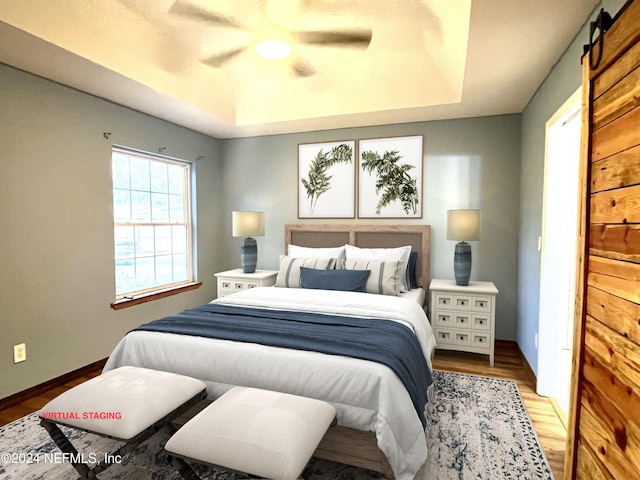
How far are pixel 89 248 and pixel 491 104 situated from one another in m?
A: 3.88

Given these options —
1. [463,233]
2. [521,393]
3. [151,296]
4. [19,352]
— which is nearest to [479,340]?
[521,393]

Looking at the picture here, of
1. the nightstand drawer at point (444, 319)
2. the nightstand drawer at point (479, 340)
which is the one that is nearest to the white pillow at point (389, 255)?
the nightstand drawer at point (444, 319)

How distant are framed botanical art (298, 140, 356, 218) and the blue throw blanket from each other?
1886 millimetres

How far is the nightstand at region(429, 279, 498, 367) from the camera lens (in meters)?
3.32

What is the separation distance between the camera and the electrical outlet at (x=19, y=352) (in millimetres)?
2648

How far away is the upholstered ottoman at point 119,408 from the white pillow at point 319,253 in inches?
82.0

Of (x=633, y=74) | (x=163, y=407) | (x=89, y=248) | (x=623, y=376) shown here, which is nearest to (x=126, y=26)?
(x=89, y=248)

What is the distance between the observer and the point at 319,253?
3.89 metres

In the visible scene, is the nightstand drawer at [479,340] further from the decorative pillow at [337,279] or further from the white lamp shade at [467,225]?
the decorative pillow at [337,279]

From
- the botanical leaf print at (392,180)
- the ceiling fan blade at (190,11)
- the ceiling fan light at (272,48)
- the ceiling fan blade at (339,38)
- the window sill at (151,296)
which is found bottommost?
the window sill at (151,296)

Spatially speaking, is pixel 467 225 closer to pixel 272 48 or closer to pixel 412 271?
pixel 412 271

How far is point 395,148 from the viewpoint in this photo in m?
4.04

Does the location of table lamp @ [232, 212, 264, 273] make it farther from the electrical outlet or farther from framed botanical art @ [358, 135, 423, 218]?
the electrical outlet

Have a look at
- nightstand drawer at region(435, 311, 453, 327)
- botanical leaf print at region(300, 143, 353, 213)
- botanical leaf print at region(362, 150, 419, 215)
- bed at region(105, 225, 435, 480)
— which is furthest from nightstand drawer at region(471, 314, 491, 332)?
botanical leaf print at region(300, 143, 353, 213)
